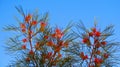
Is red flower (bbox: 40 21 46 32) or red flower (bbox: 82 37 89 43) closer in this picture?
red flower (bbox: 82 37 89 43)

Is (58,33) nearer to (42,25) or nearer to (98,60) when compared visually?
(42,25)

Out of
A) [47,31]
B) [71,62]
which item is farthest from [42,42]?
[71,62]

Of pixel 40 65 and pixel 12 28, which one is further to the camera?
pixel 12 28

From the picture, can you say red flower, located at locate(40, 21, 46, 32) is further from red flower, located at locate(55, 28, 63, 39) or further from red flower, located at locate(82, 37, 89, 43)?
red flower, located at locate(82, 37, 89, 43)

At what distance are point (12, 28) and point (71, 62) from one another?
1262 millimetres

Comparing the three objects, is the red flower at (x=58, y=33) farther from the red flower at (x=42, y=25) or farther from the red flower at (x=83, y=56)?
the red flower at (x=83, y=56)

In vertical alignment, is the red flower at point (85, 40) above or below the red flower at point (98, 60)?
above

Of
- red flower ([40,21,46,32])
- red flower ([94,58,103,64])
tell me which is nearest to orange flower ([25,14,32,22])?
red flower ([40,21,46,32])

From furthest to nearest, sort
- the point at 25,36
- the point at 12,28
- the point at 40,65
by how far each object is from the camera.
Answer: the point at 12,28 < the point at 25,36 < the point at 40,65

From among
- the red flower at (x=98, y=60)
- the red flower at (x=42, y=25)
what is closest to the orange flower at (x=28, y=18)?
the red flower at (x=42, y=25)

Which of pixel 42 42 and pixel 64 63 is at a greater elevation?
pixel 42 42

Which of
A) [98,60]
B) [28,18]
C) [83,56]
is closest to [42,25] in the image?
[28,18]

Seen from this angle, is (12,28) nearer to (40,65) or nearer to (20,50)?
(20,50)

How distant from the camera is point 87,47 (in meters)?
4.14
